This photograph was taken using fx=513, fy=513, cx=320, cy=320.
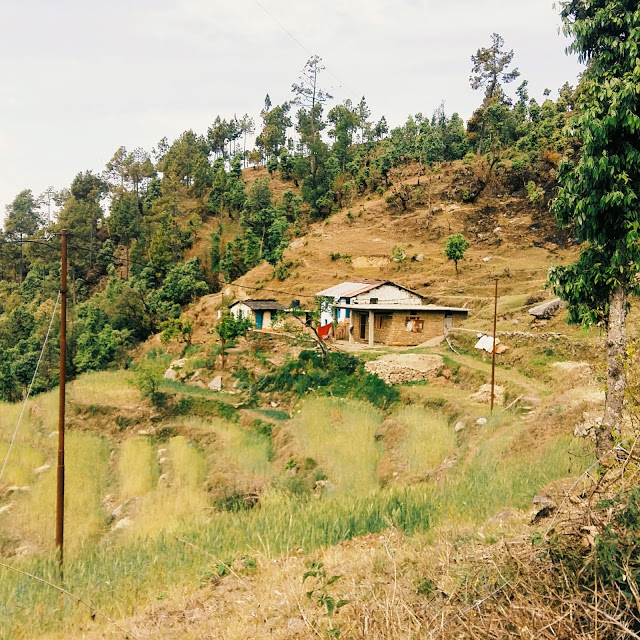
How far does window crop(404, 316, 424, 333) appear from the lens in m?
34.2

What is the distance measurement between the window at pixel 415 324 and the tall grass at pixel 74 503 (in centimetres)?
1974

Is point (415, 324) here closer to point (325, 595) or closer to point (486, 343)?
point (486, 343)

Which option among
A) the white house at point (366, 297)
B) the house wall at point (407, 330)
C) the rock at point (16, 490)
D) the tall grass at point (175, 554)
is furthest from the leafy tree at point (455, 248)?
the rock at point (16, 490)

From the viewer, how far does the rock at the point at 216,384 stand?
33.1 metres

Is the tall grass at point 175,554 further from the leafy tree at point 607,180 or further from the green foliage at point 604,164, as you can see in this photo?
the green foliage at point 604,164

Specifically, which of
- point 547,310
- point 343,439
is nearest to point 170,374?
point 343,439

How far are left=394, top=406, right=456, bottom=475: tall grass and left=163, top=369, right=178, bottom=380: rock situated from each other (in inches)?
734

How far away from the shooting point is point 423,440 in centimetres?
1998

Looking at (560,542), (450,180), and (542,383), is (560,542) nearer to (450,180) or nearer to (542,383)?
(542,383)


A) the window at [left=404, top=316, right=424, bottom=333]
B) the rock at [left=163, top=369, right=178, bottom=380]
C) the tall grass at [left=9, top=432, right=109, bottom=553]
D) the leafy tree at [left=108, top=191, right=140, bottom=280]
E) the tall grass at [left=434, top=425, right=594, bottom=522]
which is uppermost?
the leafy tree at [left=108, top=191, right=140, bottom=280]

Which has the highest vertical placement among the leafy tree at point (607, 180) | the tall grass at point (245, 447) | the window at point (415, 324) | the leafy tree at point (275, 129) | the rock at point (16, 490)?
the leafy tree at point (275, 129)

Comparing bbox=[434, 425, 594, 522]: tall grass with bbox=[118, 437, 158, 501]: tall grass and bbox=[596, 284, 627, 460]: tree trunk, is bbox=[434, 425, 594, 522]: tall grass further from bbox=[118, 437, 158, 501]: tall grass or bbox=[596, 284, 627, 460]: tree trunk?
Result: bbox=[118, 437, 158, 501]: tall grass

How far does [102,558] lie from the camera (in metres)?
11.2

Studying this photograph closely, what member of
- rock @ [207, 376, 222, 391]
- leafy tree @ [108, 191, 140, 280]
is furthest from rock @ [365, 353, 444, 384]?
leafy tree @ [108, 191, 140, 280]
